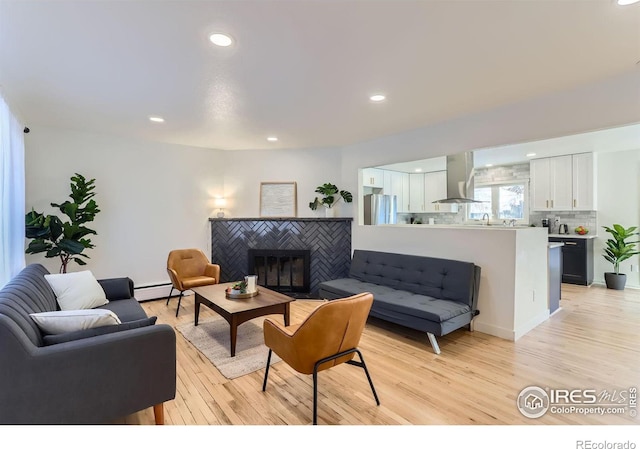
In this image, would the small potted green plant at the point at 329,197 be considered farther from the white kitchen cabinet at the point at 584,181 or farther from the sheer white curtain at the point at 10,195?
the white kitchen cabinet at the point at 584,181

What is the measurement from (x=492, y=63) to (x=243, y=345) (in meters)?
3.36

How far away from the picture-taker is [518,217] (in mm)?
6672

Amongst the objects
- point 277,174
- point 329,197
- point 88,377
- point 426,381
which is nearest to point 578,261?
point 329,197

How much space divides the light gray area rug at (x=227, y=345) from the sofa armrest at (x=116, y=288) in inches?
28.8

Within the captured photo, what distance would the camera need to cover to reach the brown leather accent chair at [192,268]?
4.32m

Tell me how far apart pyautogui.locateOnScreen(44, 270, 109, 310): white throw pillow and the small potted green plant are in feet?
10.4

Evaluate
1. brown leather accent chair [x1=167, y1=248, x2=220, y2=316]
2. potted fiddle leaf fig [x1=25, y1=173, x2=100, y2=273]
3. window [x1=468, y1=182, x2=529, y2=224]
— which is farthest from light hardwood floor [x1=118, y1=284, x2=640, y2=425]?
window [x1=468, y1=182, x2=529, y2=224]

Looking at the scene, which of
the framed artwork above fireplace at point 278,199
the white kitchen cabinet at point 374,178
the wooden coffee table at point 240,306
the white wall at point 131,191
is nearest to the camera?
the wooden coffee table at point 240,306

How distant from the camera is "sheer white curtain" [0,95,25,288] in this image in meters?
2.69

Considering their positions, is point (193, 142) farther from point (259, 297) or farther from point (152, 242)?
point (259, 297)

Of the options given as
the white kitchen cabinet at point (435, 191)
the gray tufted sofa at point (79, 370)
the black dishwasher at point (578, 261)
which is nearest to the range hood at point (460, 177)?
the white kitchen cabinet at point (435, 191)

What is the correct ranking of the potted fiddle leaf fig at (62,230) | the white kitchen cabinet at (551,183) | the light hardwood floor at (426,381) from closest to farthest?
the light hardwood floor at (426,381) < the potted fiddle leaf fig at (62,230) < the white kitchen cabinet at (551,183)

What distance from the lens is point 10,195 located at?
3.02m

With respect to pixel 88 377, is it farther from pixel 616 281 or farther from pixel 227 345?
pixel 616 281
